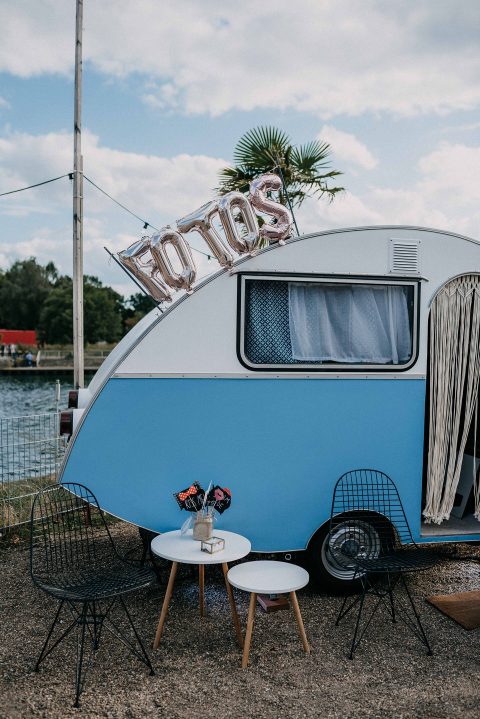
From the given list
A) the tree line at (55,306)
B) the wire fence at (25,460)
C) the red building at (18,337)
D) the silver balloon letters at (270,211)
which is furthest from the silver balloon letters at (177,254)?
the red building at (18,337)

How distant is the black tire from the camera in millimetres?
4969

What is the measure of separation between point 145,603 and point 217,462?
4.20 ft

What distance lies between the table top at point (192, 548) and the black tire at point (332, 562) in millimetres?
714

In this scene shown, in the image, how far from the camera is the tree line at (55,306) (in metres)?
50.1

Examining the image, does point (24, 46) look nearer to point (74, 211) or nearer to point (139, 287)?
point (74, 211)

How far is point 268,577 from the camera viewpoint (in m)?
4.16

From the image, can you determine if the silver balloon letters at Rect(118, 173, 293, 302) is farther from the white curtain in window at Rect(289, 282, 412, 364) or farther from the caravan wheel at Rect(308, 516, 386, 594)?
the caravan wheel at Rect(308, 516, 386, 594)

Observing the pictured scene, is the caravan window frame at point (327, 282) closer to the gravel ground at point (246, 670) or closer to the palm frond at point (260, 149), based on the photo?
the gravel ground at point (246, 670)

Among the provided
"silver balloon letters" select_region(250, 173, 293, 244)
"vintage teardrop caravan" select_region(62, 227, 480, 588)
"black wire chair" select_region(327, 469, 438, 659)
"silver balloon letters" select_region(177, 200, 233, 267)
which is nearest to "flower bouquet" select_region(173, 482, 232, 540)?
"vintage teardrop caravan" select_region(62, 227, 480, 588)

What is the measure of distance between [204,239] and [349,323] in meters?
1.32

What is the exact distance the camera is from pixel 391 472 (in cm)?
508

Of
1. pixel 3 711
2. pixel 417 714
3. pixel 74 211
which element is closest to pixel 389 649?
pixel 417 714

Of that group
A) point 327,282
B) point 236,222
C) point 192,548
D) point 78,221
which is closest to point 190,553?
point 192,548

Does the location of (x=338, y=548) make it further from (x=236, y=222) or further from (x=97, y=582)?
(x=236, y=222)
